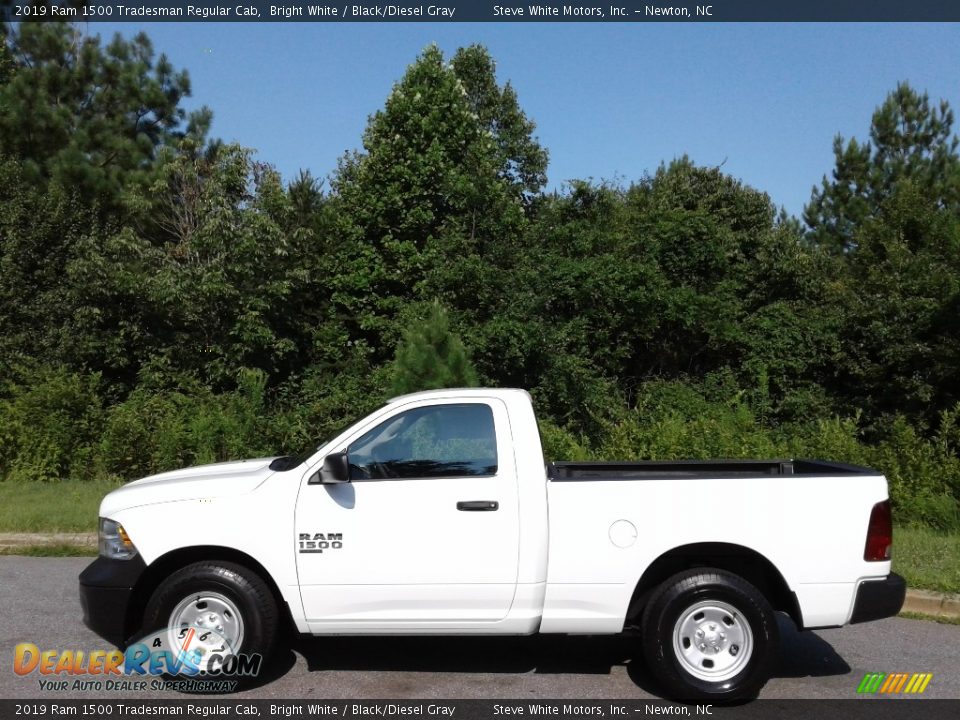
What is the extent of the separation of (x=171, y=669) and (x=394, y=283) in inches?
667

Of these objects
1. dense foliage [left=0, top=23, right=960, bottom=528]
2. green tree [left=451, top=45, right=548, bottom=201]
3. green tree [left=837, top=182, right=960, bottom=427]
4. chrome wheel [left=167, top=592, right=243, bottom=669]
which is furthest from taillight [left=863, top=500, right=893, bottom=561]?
green tree [left=451, top=45, right=548, bottom=201]

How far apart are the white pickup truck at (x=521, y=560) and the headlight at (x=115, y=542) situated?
3 cm

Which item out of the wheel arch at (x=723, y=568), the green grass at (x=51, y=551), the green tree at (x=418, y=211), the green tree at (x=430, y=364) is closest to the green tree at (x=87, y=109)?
the green tree at (x=418, y=211)

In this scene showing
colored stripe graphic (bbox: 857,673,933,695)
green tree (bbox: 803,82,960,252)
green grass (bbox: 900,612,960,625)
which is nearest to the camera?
colored stripe graphic (bbox: 857,673,933,695)

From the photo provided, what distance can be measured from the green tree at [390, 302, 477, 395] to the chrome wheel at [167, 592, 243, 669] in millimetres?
8619

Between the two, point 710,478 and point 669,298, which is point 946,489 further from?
point 669,298

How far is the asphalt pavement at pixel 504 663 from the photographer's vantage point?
18.0 feet

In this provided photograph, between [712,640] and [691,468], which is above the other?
[691,468]

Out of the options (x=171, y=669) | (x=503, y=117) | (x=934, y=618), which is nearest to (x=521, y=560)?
(x=171, y=669)

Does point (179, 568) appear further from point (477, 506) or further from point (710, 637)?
point (710, 637)

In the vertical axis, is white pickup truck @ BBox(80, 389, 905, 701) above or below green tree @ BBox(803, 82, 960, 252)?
below

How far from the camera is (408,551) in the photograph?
17.6 ft

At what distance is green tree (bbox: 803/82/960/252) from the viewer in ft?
98.5
